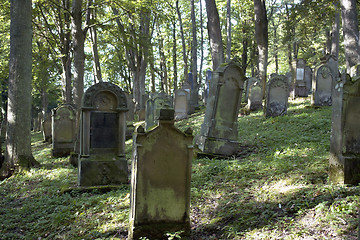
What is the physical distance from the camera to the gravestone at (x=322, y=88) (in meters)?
12.4

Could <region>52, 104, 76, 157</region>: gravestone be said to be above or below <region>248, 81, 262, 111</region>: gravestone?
below

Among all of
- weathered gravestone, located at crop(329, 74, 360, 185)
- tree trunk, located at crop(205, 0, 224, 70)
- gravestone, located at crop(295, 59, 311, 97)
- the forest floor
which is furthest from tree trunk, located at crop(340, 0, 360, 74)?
weathered gravestone, located at crop(329, 74, 360, 185)

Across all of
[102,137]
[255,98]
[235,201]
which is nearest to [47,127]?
[255,98]

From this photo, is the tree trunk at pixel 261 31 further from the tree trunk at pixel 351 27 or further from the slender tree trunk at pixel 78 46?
the slender tree trunk at pixel 78 46

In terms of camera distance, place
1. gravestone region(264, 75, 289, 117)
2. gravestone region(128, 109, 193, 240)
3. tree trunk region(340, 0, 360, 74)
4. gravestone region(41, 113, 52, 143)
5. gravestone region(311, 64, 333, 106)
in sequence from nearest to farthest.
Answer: gravestone region(128, 109, 193, 240)
tree trunk region(340, 0, 360, 74)
gravestone region(264, 75, 289, 117)
gravestone region(311, 64, 333, 106)
gravestone region(41, 113, 52, 143)

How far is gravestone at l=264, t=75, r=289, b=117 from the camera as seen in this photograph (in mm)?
Result: 11461

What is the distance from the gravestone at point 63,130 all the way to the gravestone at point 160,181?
8898mm

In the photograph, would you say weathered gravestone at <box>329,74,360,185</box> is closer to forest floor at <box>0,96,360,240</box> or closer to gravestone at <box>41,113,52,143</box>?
forest floor at <box>0,96,360,240</box>

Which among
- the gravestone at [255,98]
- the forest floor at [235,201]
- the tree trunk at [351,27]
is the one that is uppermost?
the tree trunk at [351,27]

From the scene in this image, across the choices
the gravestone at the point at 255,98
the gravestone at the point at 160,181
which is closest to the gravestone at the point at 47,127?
the gravestone at the point at 255,98

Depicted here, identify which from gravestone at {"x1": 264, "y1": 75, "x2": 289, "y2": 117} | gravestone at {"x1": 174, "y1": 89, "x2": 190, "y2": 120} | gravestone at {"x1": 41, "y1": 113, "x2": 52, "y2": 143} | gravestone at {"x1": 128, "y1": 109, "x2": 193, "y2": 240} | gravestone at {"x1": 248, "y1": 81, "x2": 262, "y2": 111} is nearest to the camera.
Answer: gravestone at {"x1": 128, "y1": 109, "x2": 193, "y2": 240}

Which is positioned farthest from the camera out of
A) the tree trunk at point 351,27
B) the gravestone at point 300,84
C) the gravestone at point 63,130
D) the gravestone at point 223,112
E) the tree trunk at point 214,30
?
the gravestone at point 300,84

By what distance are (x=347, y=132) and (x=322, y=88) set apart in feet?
27.6

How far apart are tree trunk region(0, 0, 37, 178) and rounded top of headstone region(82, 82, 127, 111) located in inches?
122
